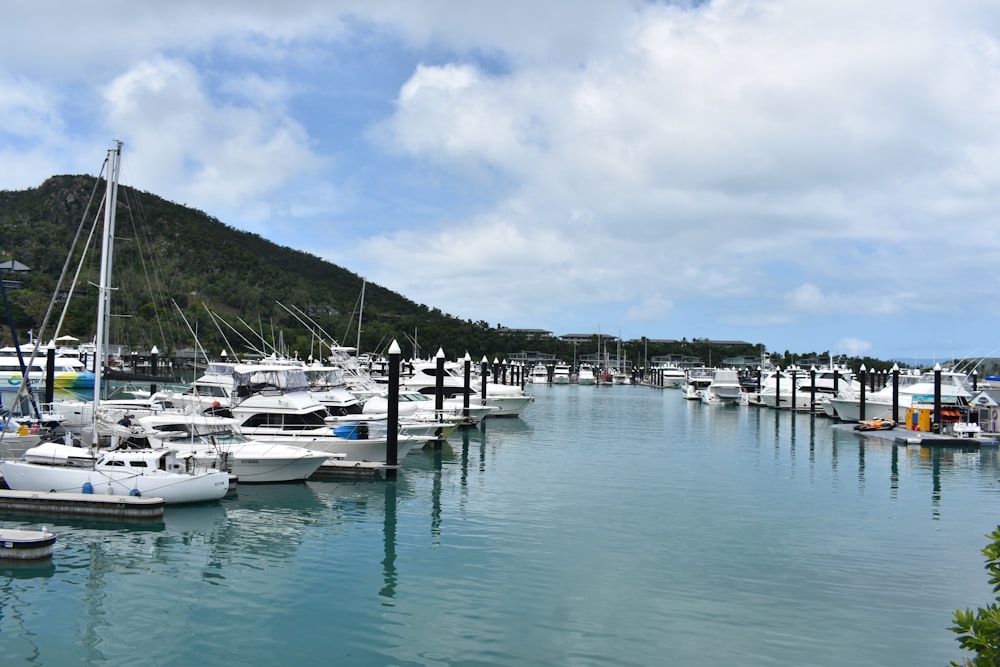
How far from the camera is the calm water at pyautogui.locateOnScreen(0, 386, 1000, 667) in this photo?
496 inches

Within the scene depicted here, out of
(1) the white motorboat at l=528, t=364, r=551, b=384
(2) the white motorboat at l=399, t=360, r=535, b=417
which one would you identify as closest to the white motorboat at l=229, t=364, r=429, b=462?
(2) the white motorboat at l=399, t=360, r=535, b=417

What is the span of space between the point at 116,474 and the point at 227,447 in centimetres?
460

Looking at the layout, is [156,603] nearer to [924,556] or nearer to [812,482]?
[924,556]

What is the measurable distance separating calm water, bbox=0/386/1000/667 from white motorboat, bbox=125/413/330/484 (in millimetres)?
959

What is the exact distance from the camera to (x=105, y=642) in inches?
492

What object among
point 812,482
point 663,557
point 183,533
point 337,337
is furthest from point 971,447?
point 337,337

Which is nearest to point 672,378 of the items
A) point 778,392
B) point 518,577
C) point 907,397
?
point 778,392

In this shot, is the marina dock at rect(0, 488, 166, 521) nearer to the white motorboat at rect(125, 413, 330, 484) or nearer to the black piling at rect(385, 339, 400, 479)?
the white motorboat at rect(125, 413, 330, 484)

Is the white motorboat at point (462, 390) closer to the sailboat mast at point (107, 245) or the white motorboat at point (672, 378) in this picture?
the sailboat mast at point (107, 245)

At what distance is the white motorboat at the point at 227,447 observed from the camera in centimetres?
2470

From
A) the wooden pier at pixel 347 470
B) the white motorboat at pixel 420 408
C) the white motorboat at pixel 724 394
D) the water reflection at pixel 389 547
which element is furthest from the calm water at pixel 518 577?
the white motorboat at pixel 724 394

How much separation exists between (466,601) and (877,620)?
779 cm

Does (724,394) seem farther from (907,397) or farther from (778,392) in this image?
(907,397)

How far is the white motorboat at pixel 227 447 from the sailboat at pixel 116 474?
1910 millimetres
